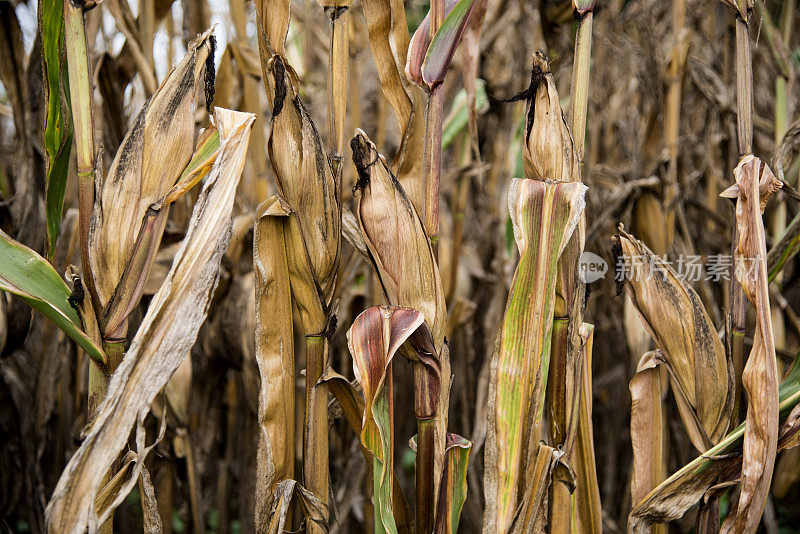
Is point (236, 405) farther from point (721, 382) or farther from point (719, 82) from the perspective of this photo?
point (719, 82)

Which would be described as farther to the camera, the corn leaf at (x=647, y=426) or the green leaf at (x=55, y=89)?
the corn leaf at (x=647, y=426)

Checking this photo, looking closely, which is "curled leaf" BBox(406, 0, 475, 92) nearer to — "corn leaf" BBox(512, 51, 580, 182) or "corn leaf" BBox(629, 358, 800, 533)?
"corn leaf" BBox(512, 51, 580, 182)

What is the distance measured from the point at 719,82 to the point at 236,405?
3.09ft

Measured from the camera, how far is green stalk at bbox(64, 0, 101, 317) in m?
0.41

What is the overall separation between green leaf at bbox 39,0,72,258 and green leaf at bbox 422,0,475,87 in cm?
28

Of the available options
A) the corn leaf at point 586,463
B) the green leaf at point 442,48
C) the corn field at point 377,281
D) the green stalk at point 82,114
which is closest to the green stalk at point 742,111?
the corn field at point 377,281

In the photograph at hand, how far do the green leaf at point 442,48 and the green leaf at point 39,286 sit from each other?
1.00ft

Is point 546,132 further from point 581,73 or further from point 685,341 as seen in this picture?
point 685,341

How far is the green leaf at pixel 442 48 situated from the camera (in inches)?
16.6

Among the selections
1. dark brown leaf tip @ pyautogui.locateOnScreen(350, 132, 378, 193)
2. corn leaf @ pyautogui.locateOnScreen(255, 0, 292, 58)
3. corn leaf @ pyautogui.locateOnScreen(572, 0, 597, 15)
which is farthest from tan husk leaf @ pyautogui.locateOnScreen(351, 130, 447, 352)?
corn leaf @ pyautogui.locateOnScreen(572, 0, 597, 15)

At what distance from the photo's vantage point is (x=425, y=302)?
43 centimetres

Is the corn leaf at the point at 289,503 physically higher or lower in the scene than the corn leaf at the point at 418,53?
lower

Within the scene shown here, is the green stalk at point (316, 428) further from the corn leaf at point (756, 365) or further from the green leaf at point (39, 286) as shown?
the corn leaf at point (756, 365)

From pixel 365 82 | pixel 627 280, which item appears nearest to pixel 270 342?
pixel 627 280
